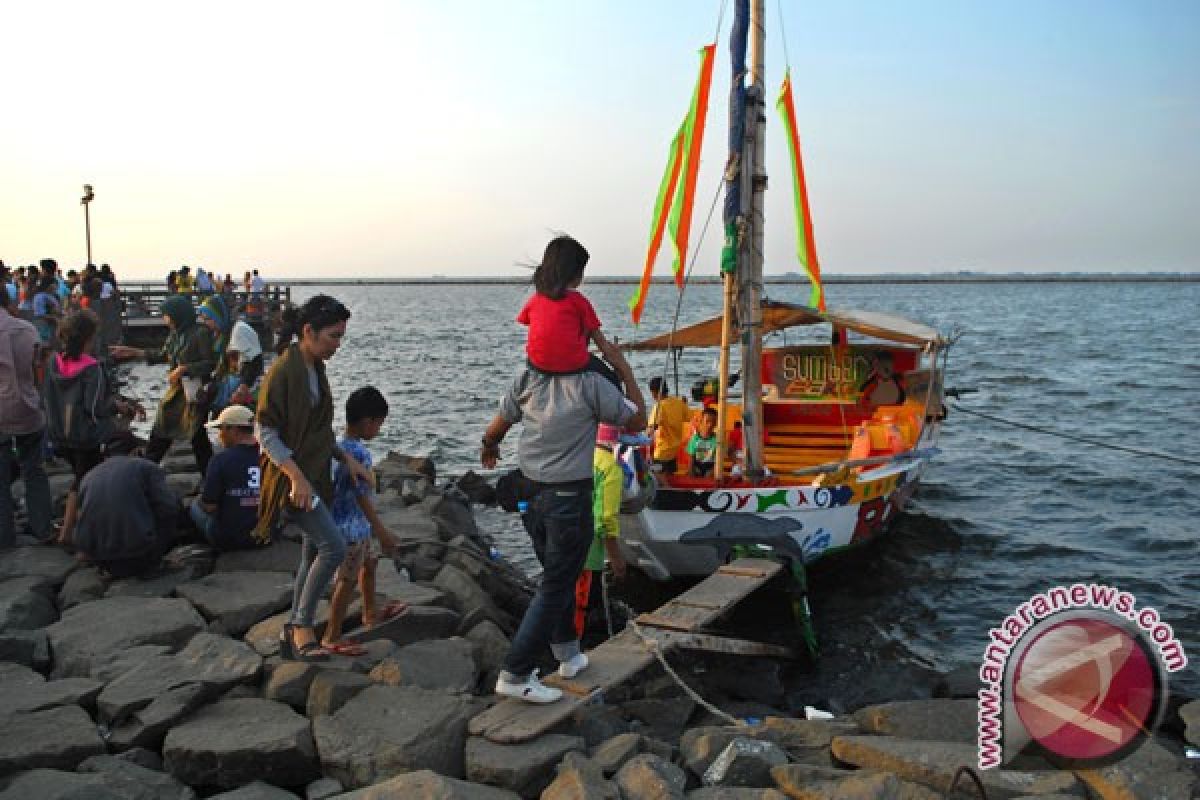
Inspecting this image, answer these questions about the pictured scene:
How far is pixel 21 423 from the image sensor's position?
7.50 m

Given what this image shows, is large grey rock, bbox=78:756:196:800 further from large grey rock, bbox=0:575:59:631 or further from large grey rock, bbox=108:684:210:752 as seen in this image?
large grey rock, bbox=0:575:59:631

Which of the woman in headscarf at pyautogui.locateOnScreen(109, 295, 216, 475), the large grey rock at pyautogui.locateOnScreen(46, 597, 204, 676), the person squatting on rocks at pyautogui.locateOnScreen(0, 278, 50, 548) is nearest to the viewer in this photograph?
the large grey rock at pyautogui.locateOnScreen(46, 597, 204, 676)

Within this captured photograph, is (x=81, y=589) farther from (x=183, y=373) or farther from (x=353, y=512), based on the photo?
(x=353, y=512)

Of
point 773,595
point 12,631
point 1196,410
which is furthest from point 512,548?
point 1196,410

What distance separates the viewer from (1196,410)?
1017 inches

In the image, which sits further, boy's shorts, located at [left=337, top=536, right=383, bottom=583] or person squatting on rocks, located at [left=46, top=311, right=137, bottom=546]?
person squatting on rocks, located at [left=46, top=311, right=137, bottom=546]

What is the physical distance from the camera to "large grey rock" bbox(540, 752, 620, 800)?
168 inches

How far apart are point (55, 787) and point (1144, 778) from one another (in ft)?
17.0

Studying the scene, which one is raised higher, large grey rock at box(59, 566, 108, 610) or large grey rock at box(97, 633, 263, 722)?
large grey rock at box(97, 633, 263, 722)

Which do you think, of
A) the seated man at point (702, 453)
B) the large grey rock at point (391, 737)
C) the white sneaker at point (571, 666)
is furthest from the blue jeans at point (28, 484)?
the seated man at point (702, 453)

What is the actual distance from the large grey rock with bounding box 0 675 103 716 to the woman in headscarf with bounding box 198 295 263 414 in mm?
3477

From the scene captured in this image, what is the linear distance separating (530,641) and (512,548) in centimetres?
787

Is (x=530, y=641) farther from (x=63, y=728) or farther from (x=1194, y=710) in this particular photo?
(x=1194, y=710)

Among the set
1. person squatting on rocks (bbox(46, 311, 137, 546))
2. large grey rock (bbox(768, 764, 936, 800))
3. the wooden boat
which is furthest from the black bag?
person squatting on rocks (bbox(46, 311, 137, 546))
